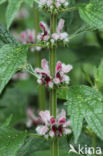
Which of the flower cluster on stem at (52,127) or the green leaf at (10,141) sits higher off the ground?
the flower cluster on stem at (52,127)

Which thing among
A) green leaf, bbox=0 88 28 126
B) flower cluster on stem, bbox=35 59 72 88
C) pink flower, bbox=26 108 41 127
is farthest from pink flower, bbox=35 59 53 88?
green leaf, bbox=0 88 28 126

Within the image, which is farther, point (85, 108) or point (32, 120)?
point (32, 120)

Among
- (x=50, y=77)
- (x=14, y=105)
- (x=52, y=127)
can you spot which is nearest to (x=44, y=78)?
(x=50, y=77)

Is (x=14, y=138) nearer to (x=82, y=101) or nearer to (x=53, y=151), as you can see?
(x=53, y=151)

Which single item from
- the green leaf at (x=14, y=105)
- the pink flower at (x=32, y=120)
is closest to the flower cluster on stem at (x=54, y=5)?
the pink flower at (x=32, y=120)

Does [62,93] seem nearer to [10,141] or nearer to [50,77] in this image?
[50,77]

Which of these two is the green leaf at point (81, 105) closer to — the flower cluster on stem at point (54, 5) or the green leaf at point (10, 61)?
the green leaf at point (10, 61)
